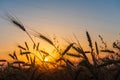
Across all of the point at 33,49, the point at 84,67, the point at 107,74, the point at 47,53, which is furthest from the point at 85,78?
the point at 33,49

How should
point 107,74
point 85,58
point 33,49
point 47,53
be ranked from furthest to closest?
point 33,49 < point 47,53 < point 107,74 < point 85,58

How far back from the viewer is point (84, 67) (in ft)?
10.2

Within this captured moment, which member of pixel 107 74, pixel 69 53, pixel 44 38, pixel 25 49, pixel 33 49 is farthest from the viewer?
pixel 25 49

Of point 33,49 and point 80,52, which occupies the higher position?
point 33,49

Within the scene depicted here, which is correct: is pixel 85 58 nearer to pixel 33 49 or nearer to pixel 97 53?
pixel 97 53

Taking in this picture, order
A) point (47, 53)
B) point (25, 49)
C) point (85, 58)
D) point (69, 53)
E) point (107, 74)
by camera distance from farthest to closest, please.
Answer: point (25, 49) → point (47, 53) → point (69, 53) → point (107, 74) → point (85, 58)

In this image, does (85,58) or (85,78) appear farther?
(85,78)

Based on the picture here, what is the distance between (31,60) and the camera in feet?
18.1

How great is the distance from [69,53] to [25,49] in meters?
2.21

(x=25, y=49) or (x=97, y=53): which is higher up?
(x=25, y=49)

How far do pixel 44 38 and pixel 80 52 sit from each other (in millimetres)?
971

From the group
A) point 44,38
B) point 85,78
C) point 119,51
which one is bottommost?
point 85,78

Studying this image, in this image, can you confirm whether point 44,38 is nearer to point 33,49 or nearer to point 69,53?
point 69,53

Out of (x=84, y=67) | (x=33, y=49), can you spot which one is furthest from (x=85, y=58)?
(x=33, y=49)
